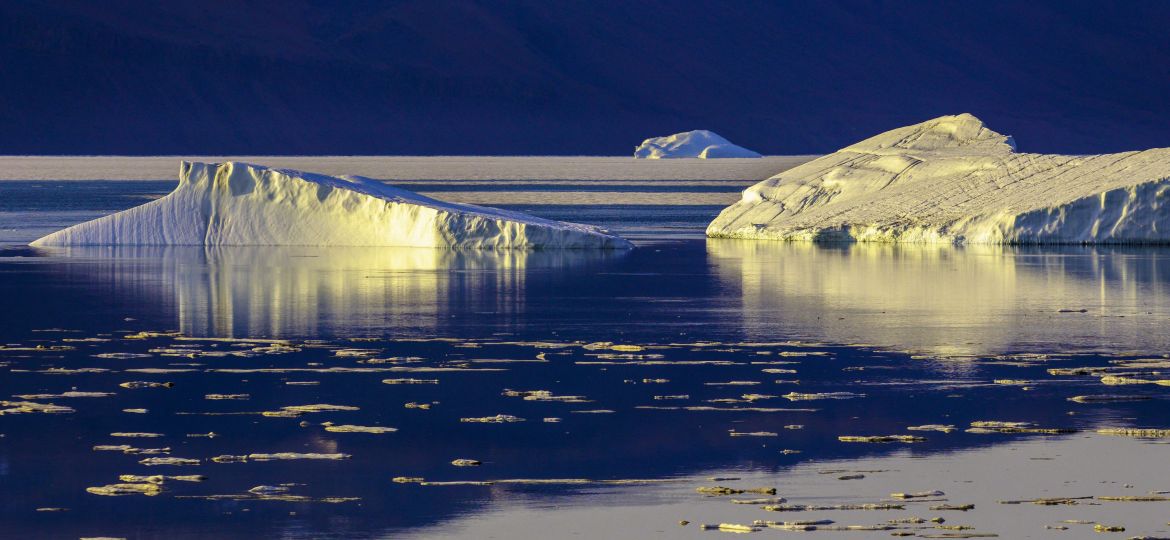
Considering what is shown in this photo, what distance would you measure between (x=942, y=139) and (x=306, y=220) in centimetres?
1225

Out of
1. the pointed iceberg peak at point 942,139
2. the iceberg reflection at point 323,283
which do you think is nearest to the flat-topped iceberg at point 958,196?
the pointed iceberg peak at point 942,139

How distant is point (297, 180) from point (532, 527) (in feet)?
64.9

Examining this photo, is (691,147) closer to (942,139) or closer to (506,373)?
(942,139)

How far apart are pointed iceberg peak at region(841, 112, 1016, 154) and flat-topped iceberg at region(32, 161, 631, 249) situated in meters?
7.36

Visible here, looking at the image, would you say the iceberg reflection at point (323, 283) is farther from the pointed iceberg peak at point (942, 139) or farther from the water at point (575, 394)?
the pointed iceberg peak at point (942, 139)

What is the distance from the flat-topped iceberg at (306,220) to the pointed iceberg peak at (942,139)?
7.36 metres

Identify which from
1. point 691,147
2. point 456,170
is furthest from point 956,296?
point 691,147

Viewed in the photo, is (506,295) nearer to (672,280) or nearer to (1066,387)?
(672,280)

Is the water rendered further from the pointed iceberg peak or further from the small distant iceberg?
the small distant iceberg

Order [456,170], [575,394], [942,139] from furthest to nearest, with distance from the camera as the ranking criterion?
[456,170] < [942,139] < [575,394]

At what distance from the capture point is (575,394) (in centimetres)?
1172

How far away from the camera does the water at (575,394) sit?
829 cm

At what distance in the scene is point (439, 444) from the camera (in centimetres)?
988

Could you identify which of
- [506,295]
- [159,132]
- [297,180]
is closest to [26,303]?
[506,295]
